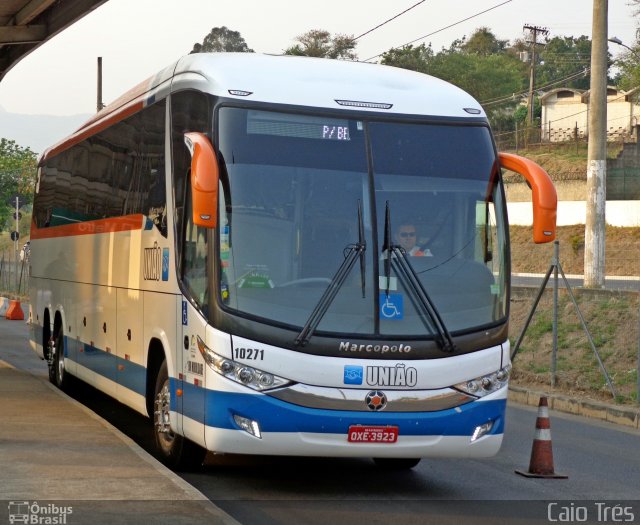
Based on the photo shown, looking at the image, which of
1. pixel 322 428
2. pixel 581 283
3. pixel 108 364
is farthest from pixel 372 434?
pixel 581 283

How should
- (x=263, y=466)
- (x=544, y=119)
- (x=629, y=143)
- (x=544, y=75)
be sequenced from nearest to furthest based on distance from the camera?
(x=263, y=466) → (x=629, y=143) → (x=544, y=119) → (x=544, y=75)

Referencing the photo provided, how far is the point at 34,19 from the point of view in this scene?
20.1 meters

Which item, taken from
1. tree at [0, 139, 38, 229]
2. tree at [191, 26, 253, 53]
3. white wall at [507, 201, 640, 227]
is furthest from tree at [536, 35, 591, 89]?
white wall at [507, 201, 640, 227]

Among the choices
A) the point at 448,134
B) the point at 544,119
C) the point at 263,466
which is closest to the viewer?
the point at 448,134

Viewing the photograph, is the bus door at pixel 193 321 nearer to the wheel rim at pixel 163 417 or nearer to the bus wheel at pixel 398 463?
the wheel rim at pixel 163 417

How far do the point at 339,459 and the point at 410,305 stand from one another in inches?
106

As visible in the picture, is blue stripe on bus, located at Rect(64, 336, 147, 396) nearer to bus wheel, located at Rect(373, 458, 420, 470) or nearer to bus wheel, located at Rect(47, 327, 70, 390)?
bus wheel, located at Rect(47, 327, 70, 390)

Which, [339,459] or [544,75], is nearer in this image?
[339,459]

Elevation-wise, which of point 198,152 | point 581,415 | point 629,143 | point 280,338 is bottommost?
point 581,415

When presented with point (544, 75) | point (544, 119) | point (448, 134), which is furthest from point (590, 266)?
point (544, 75)

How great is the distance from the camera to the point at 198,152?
895cm

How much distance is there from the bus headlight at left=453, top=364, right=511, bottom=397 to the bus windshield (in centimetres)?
39

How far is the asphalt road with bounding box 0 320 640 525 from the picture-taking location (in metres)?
8.71

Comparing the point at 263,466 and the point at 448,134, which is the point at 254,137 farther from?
the point at 263,466
